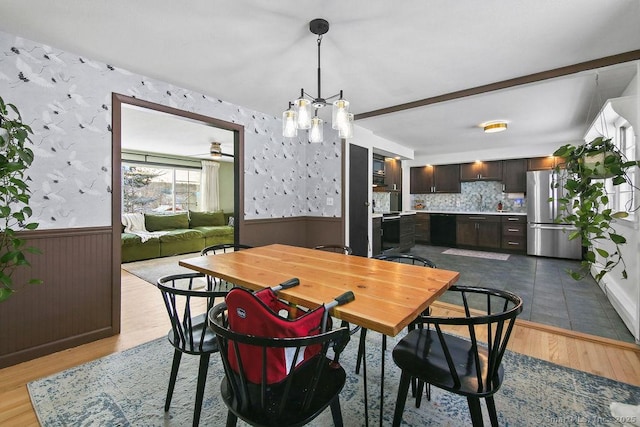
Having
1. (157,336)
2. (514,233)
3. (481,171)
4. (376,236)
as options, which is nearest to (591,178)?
(376,236)

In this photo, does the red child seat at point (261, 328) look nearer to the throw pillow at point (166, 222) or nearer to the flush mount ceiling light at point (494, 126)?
the flush mount ceiling light at point (494, 126)

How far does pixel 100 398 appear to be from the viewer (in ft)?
5.54

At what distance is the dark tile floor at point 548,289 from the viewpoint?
267 centimetres

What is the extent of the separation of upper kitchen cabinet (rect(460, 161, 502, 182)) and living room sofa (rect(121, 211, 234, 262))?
5.51 metres

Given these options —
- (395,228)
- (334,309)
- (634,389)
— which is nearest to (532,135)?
(395,228)

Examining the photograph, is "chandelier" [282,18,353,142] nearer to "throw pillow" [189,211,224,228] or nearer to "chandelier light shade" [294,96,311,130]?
"chandelier light shade" [294,96,311,130]

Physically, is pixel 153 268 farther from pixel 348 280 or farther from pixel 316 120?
pixel 348 280

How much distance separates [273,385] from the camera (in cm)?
108

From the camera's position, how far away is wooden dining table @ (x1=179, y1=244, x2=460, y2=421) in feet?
3.56

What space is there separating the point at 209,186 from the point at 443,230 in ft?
19.6

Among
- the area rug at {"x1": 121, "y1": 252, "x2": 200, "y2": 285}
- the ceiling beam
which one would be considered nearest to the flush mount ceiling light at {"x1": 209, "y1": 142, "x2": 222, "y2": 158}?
the area rug at {"x1": 121, "y1": 252, "x2": 200, "y2": 285}

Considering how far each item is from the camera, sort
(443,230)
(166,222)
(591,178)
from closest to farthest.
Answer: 1. (591,178)
2. (166,222)
3. (443,230)

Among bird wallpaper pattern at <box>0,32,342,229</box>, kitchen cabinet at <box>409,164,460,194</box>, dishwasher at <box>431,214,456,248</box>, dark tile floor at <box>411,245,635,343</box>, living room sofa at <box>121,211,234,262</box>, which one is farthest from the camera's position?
kitchen cabinet at <box>409,164,460,194</box>

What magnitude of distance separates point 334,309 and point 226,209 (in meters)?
7.57
